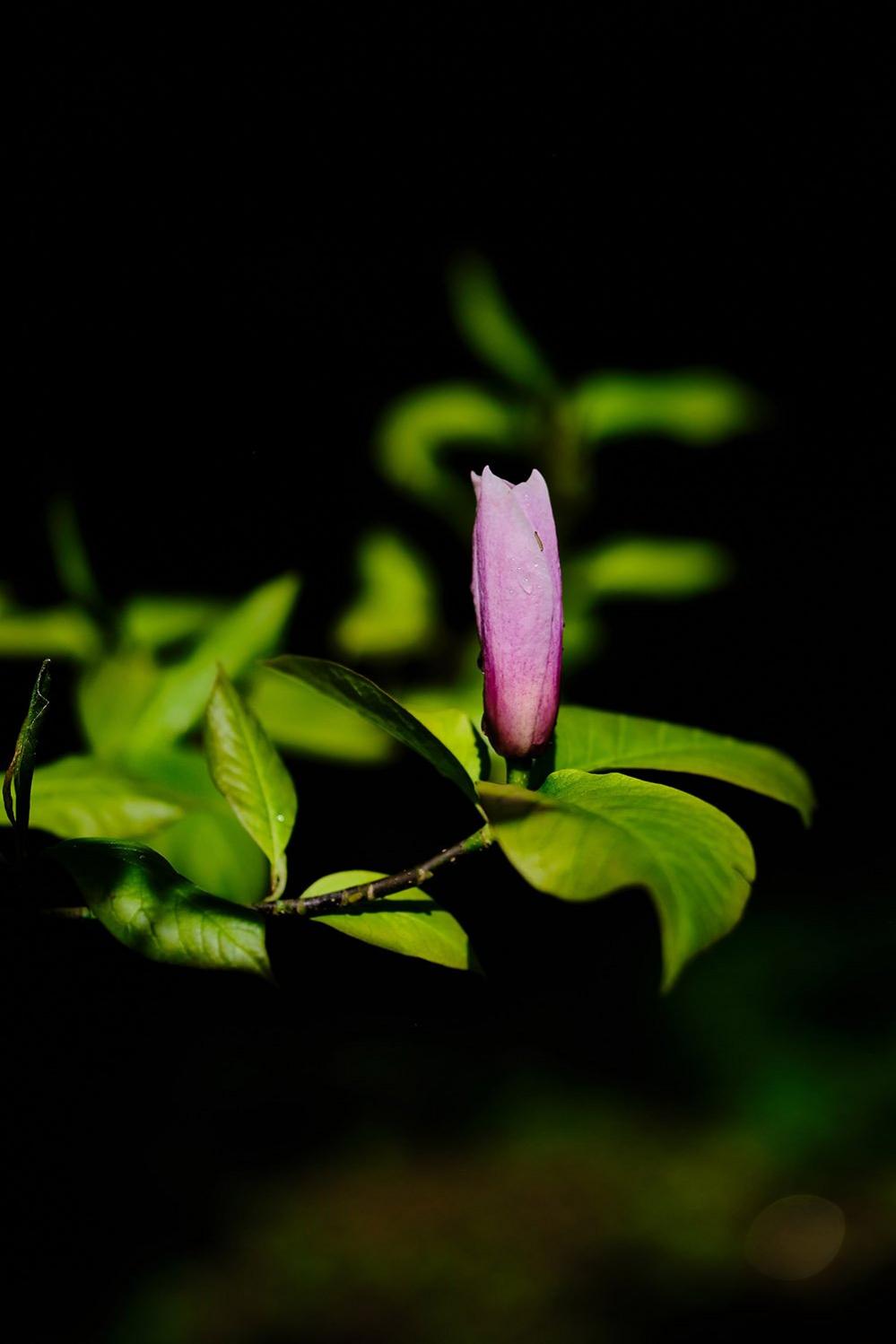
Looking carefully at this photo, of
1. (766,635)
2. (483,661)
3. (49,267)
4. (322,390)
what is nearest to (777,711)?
(766,635)

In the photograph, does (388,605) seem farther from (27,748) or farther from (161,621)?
(27,748)

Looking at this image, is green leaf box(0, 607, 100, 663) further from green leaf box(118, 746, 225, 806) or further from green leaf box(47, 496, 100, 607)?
green leaf box(118, 746, 225, 806)

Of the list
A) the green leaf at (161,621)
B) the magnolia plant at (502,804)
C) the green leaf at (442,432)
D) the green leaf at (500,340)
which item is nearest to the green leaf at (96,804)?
the magnolia plant at (502,804)

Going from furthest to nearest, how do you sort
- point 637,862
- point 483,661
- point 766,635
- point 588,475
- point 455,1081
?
point 455,1081
point 766,635
point 588,475
point 483,661
point 637,862

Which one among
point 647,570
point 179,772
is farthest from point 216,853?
point 647,570

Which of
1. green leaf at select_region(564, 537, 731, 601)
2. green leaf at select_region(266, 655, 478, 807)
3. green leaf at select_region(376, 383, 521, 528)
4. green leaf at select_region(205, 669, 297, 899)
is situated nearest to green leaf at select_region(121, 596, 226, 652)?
green leaf at select_region(376, 383, 521, 528)

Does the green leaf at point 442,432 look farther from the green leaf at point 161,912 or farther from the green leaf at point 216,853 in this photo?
the green leaf at point 161,912

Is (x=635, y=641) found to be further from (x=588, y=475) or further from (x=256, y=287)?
(x=256, y=287)
